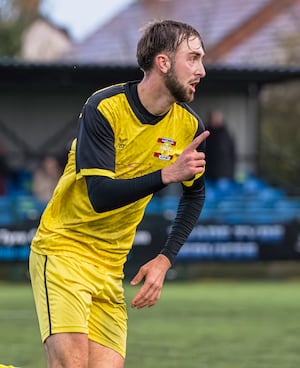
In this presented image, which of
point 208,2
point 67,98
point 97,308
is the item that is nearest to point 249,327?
point 97,308

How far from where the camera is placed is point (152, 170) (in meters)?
6.23

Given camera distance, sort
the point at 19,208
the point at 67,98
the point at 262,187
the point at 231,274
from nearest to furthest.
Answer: the point at 19,208 → the point at 231,274 → the point at 262,187 → the point at 67,98

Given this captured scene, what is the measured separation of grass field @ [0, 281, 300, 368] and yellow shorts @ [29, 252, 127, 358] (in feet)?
9.87

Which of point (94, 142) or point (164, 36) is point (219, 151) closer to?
point (164, 36)

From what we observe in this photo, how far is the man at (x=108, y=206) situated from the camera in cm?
595

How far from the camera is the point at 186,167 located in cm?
561

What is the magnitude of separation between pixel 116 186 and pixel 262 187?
15.6 metres

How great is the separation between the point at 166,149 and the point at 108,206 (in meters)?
0.52

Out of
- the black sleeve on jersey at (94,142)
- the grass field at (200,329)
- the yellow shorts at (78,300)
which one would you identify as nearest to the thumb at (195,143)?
the black sleeve on jersey at (94,142)

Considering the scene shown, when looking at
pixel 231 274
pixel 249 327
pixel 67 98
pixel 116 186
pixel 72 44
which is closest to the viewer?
pixel 116 186

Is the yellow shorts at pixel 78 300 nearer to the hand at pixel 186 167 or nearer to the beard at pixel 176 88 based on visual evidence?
the hand at pixel 186 167

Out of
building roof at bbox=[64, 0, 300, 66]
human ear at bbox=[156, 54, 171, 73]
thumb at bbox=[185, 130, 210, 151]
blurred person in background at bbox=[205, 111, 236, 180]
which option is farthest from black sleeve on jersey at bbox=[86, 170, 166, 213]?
building roof at bbox=[64, 0, 300, 66]

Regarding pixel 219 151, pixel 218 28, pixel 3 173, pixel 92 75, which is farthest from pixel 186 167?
pixel 218 28

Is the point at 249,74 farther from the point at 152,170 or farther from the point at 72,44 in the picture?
the point at 72,44
